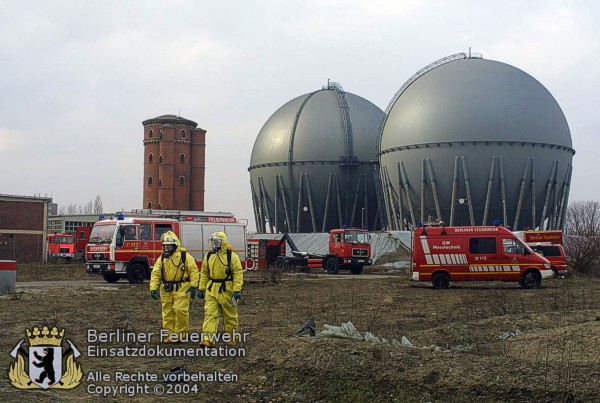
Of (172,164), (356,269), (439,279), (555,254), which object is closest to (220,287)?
(439,279)

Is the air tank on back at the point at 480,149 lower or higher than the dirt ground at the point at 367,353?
higher

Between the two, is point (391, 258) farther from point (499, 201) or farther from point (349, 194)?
point (349, 194)

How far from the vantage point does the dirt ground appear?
7535mm

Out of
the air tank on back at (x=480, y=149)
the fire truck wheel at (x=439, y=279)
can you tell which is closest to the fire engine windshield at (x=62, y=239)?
the air tank on back at (x=480, y=149)

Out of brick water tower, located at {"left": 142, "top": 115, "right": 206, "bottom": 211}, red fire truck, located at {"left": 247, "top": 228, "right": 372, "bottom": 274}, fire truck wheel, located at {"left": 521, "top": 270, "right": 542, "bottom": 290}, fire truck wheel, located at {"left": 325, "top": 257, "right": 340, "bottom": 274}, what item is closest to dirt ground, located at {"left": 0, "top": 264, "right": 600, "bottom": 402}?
fire truck wheel, located at {"left": 521, "top": 270, "right": 542, "bottom": 290}

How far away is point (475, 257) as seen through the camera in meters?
23.4

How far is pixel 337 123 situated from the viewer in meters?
54.0

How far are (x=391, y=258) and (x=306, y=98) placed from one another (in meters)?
19.3

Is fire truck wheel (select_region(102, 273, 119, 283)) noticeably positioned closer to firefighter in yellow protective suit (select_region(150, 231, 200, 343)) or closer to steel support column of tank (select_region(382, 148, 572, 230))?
firefighter in yellow protective suit (select_region(150, 231, 200, 343))

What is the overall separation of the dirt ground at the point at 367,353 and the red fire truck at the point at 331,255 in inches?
683

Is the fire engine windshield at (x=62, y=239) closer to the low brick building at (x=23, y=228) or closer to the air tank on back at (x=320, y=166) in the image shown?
the low brick building at (x=23, y=228)

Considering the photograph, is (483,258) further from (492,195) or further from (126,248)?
(492,195)

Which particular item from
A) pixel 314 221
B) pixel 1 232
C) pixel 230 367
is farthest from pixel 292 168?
pixel 230 367

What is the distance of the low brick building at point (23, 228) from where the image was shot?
170 feet
